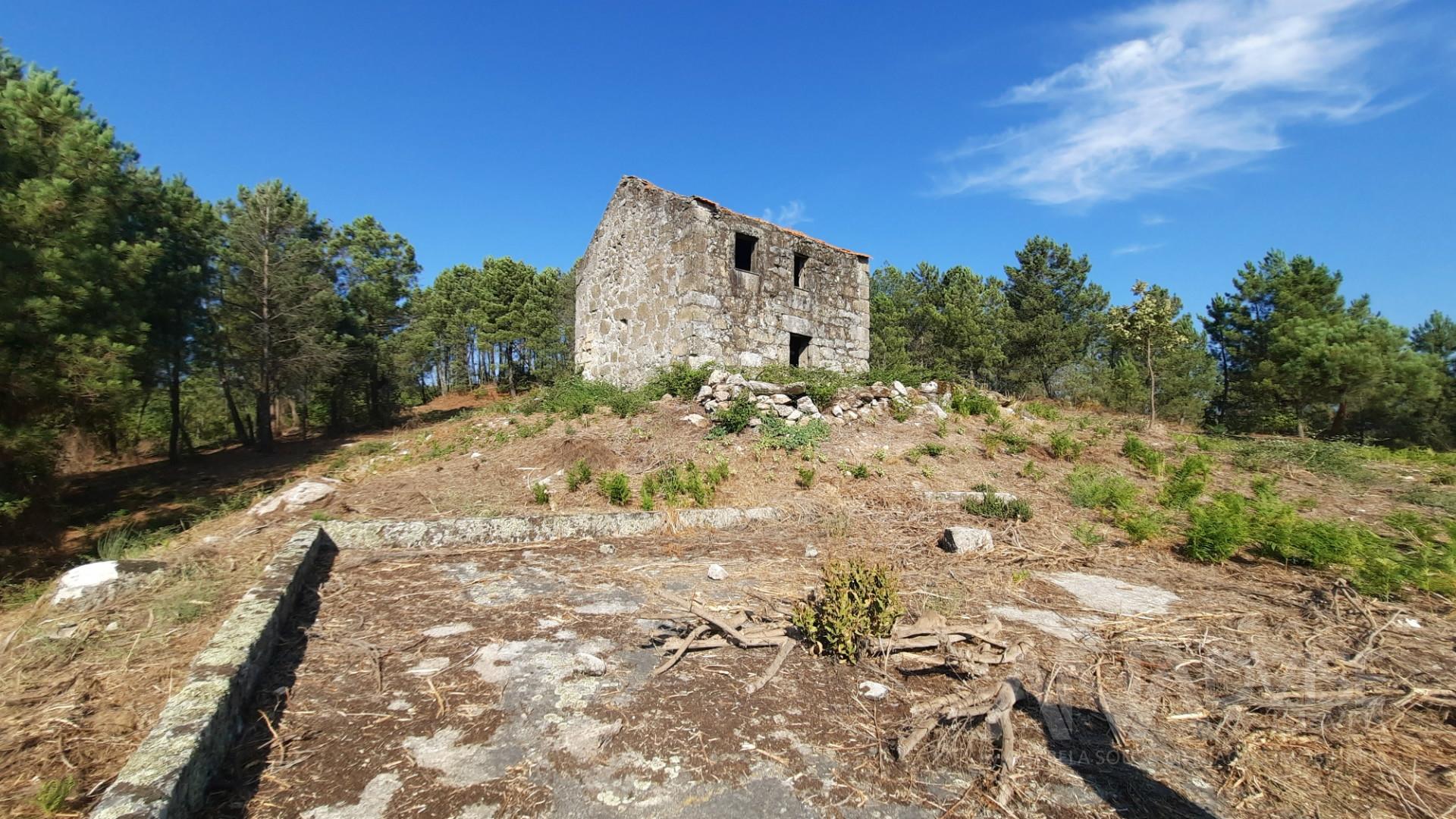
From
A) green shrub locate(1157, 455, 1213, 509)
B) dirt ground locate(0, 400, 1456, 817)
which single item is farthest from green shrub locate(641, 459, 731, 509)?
green shrub locate(1157, 455, 1213, 509)

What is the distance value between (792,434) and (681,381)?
2.87 m

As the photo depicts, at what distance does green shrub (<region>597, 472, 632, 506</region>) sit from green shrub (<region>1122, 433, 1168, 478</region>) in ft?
25.6

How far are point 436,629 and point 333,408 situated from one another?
22602 mm

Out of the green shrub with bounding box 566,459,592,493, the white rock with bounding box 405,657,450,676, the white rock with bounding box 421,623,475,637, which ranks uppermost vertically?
the green shrub with bounding box 566,459,592,493

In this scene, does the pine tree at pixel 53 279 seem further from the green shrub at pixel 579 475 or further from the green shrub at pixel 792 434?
the green shrub at pixel 792 434

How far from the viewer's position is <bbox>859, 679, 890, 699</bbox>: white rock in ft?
10.2

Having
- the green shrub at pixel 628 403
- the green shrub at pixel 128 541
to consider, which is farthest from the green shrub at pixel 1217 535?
the green shrub at pixel 128 541

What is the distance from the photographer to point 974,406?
1138 cm

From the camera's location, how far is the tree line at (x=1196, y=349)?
16.6m

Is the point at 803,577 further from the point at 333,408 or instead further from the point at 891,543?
the point at 333,408

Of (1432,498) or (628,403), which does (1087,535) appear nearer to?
(1432,498)

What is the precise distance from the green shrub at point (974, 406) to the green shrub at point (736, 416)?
435 cm

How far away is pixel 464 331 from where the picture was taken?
35.8 m

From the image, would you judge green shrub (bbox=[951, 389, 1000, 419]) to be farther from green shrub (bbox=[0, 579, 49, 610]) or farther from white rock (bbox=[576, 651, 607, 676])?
green shrub (bbox=[0, 579, 49, 610])
